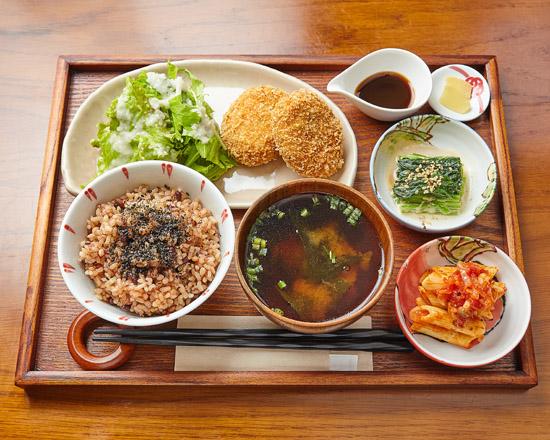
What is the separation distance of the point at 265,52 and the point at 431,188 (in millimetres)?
1082

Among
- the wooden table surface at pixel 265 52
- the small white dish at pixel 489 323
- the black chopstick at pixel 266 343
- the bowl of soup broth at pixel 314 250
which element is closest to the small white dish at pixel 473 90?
the wooden table surface at pixel 265 52

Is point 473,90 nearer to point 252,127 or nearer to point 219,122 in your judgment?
point 252,127

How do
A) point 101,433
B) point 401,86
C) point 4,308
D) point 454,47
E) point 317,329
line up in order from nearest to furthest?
1. point 317,329
2. point 101,433
3. point 4,308
4. point 401,86
5. point 454,47

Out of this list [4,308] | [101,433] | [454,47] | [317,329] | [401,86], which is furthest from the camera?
[454,47]

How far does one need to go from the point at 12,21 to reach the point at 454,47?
2.21 meters

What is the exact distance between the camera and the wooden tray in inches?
87.8

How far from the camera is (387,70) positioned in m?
2.73

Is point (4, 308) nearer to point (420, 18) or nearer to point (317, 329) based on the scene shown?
point (317, 329)

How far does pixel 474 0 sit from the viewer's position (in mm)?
3033

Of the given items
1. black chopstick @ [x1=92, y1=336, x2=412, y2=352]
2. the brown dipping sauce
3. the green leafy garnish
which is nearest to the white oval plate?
the green leafy garnish

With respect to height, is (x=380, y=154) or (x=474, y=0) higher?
(x=474, y=0)

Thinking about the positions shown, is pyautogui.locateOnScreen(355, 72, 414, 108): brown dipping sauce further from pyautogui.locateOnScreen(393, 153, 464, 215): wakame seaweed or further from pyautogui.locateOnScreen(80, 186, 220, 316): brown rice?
pyautogui.locateOnScreen(80, 186, 220, 316): brown rice

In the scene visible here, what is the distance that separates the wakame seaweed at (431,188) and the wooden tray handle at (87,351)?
4.20 ft

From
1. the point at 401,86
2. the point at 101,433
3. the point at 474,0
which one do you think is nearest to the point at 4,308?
the point at 101,433
